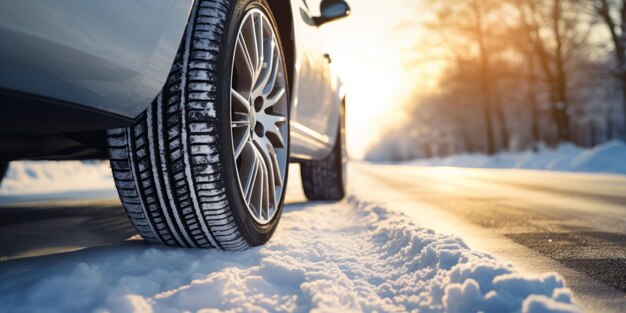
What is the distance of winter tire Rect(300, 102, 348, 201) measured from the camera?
4.32m

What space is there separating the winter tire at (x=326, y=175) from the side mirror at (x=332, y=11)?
141cm

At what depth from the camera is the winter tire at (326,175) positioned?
14.2ft

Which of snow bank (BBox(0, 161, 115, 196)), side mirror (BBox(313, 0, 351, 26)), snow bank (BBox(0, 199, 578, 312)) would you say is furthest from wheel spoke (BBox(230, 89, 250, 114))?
snow bank (BBox(0, 161, 115, 196))

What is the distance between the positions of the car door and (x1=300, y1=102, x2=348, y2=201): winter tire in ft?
1.93

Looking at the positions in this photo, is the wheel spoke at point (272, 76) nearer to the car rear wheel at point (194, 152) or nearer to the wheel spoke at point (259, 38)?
the wheel spoke at point (259, 38)

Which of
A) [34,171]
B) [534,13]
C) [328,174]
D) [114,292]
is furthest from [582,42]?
[114,292]

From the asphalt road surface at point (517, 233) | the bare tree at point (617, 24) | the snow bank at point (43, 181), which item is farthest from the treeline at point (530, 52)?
the snow bank at point (43, 181)

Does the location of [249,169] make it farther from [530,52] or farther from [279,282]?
[530,52]

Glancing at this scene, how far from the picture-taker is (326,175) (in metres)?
4.36

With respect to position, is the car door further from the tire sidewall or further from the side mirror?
the tire sidewall

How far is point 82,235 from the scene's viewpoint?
7.62 ft

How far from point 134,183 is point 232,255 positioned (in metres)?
0.46

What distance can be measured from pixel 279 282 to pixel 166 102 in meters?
0.74

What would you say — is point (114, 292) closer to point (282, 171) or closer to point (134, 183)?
point (134, 183)
